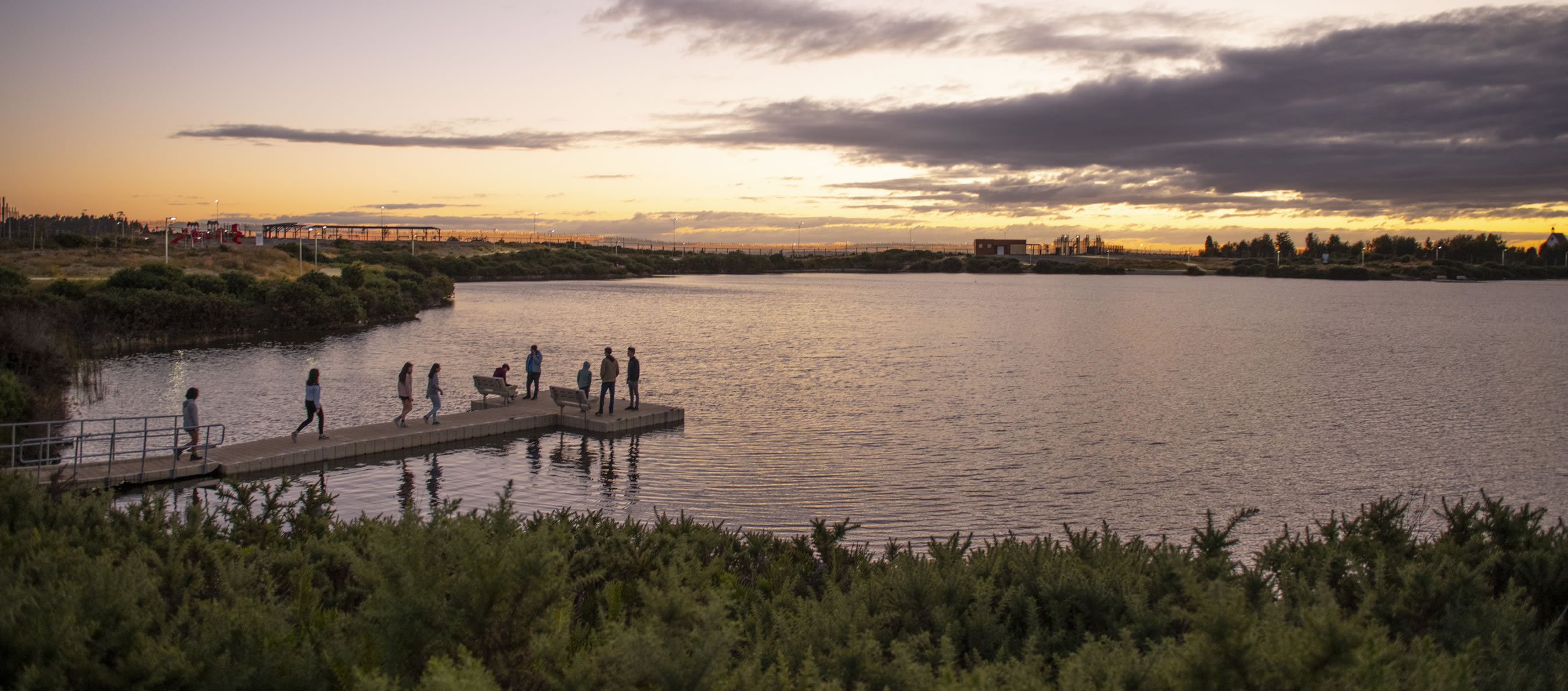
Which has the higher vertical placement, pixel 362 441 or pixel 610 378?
pixel 610 378

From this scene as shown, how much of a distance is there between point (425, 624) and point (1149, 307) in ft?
300

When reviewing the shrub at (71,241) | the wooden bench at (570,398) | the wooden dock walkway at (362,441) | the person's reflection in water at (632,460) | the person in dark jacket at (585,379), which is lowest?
the person's reflection in water at (632,460)

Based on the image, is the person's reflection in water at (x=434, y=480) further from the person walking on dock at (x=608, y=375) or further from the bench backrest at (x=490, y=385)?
the person walking on dock at (x=608, y=375)

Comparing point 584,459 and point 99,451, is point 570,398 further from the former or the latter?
point 99,451

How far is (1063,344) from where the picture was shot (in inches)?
1879

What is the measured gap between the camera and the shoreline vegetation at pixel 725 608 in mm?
4117

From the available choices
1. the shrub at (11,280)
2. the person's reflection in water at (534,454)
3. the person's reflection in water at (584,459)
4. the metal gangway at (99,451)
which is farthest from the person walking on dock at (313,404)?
the shrub at (11,280)

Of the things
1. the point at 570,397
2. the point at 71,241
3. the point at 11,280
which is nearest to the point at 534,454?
the point at 570,397

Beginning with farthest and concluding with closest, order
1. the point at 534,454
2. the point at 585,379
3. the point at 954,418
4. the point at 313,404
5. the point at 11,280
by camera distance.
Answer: the point at 11,280
the point at 954,418
the point at 585,379
the point at 534,454
the point at 313,404

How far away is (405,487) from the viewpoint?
52.0 ft

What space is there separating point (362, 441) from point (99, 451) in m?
5.44

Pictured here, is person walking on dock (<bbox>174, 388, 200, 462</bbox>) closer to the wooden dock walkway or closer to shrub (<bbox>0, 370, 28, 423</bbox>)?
the wooden dock walkway

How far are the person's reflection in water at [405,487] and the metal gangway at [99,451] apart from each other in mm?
2931

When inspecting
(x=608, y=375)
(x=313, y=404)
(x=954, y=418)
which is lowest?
(x=954, y=418)
